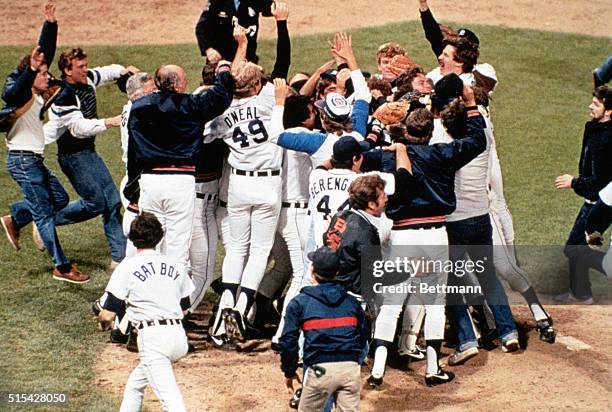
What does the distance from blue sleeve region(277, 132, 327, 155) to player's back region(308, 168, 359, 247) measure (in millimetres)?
289

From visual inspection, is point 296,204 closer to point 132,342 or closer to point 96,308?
point 132,342

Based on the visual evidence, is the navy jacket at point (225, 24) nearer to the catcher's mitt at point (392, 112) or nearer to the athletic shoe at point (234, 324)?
the catcher's mitt at point (392, 112)

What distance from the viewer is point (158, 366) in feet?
21.4

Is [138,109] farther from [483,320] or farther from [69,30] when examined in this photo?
[69,30]

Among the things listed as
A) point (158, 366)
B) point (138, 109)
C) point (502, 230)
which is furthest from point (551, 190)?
point (158, 366)

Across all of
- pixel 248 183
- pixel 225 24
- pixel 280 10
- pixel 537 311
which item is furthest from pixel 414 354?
pixel 225 24

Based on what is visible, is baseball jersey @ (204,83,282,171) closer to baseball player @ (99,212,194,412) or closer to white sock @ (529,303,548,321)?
baseball player @ (99,212,194,412)

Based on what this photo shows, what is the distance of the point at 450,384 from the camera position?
7.73m

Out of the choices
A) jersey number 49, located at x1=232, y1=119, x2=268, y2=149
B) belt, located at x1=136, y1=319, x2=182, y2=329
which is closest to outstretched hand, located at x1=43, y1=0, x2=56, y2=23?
jersey number 49, located at x1=232, y1=119, x2=268, y2=149

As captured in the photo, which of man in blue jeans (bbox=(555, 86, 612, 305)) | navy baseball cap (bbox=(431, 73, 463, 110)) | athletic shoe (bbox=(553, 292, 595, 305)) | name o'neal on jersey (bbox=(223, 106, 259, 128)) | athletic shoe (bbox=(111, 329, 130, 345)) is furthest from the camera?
athletic shoe (bbox=(553, 292, 595, 305))

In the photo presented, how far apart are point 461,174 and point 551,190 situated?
4791mm

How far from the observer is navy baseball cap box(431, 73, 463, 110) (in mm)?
7730

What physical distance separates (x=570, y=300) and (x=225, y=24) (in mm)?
3703

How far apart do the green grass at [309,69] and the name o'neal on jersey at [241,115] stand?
192 cm
